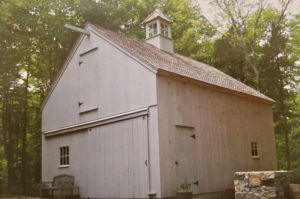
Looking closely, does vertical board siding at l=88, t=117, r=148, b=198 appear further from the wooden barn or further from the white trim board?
the white trim board

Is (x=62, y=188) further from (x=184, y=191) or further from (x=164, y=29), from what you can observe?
(x=164, y=29)

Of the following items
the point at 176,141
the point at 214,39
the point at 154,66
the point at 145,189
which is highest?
the point at 214,39

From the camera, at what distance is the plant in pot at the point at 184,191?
10711mm

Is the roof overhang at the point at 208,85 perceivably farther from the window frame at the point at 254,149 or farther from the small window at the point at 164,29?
the small window at the point at 164,29

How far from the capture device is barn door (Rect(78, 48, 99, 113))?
1444 centimetres

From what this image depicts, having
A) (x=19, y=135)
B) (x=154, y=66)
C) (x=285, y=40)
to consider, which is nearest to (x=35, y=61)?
(x=19, y=135)

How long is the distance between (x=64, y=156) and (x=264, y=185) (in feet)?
32.6

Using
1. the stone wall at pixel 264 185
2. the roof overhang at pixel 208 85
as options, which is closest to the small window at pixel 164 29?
the roof overhang at pixel 208 85

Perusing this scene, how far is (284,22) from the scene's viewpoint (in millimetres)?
27938

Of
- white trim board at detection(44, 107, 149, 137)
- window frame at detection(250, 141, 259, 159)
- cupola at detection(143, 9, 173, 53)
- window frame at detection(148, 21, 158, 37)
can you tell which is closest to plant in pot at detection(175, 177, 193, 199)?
white trim board at detection(44, 107, 149, 137)

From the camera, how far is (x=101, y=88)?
14.0m

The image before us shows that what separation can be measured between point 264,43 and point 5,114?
21.2m

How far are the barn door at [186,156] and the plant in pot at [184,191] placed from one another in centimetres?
16

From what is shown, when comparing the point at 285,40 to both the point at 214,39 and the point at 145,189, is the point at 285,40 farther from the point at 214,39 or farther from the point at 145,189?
the point at 145,189
